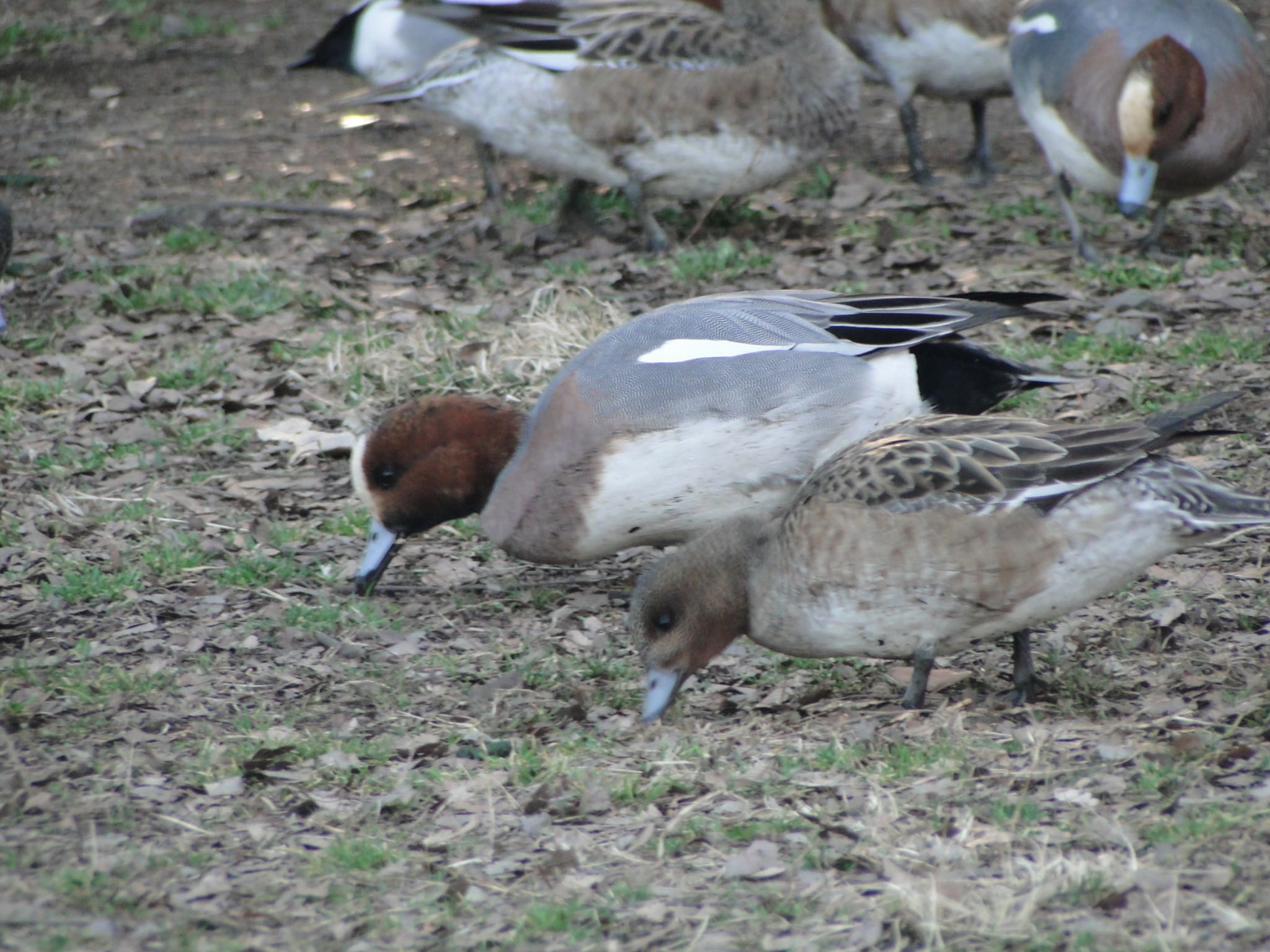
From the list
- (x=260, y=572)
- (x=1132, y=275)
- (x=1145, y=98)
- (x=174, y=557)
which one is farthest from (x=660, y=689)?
(x=1145, y=98)

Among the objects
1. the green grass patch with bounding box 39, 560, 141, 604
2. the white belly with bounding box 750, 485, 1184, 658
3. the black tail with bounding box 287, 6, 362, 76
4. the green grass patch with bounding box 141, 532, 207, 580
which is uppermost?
the black tail with bounding box 287, 6, 362, 76

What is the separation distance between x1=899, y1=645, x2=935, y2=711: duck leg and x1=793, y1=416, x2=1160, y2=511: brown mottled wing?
344 millimetres

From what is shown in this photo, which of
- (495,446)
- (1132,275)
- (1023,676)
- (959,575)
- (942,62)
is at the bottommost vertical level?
(1023,676)

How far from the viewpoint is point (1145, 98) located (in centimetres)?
637

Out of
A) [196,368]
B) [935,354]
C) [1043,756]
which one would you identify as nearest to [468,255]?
[196,368]

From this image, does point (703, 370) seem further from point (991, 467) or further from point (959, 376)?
point (991, 467)

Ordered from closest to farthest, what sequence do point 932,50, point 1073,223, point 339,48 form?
point 1073,223 < point 932,50 < point 339,48

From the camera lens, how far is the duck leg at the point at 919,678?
3395 millimetres

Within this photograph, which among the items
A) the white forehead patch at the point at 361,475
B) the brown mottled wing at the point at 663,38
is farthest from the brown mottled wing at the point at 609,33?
the white forehead patch at the point at 361,475

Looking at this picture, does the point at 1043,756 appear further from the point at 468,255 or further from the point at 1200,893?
the point at 468,255

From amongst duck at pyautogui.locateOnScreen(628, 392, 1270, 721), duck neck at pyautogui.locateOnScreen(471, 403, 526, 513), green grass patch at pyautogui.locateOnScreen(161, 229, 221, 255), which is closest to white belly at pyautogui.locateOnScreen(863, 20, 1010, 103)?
green grass patch at pyautogui.locateOnScreen(161, 229, 221, 255)

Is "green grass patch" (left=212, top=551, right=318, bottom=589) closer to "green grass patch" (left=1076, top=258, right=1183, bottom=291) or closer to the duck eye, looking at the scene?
the duck eye

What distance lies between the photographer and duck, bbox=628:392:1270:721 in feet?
10.6

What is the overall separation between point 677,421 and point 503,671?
820mm
